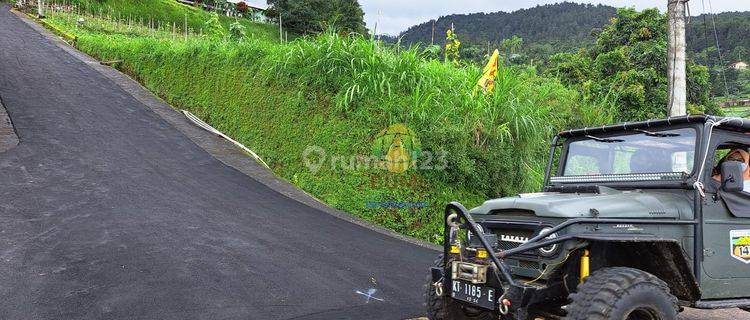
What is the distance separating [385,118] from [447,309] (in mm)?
5578

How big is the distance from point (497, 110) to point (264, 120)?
495cm

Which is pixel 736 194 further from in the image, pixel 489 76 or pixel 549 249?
pixel 489 76

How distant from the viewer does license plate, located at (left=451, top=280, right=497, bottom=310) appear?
147 inches

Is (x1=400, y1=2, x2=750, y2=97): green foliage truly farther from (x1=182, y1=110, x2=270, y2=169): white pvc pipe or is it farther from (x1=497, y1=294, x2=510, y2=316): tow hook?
(x1=497, y1=294, x2=510, y2=316): tow hook

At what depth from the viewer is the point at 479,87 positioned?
10508 mm

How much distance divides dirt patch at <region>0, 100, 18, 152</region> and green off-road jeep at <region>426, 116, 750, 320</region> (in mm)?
8747

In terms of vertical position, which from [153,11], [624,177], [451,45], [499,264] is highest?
[153,11]

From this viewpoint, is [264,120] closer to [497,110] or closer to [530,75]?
[497,110]

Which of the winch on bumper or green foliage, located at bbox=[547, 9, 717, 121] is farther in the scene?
green foliage, located at bbox=[547, 9, 717, 121]

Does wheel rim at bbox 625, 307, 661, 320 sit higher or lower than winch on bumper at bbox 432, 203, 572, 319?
lower

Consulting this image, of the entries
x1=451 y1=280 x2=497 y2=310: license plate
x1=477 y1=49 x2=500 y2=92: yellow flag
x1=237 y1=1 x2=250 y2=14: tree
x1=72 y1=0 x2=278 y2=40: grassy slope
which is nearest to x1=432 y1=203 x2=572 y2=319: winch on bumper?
x1=451 y1=280 x2=497 y2=310: license plate

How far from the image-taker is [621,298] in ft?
11.4

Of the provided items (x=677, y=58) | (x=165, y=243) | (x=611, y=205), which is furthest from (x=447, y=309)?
(x=677, y=58)

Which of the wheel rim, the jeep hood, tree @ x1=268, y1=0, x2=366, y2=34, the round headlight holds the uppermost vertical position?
tree @ x1=268, y1=0, x2=366, y2=34
